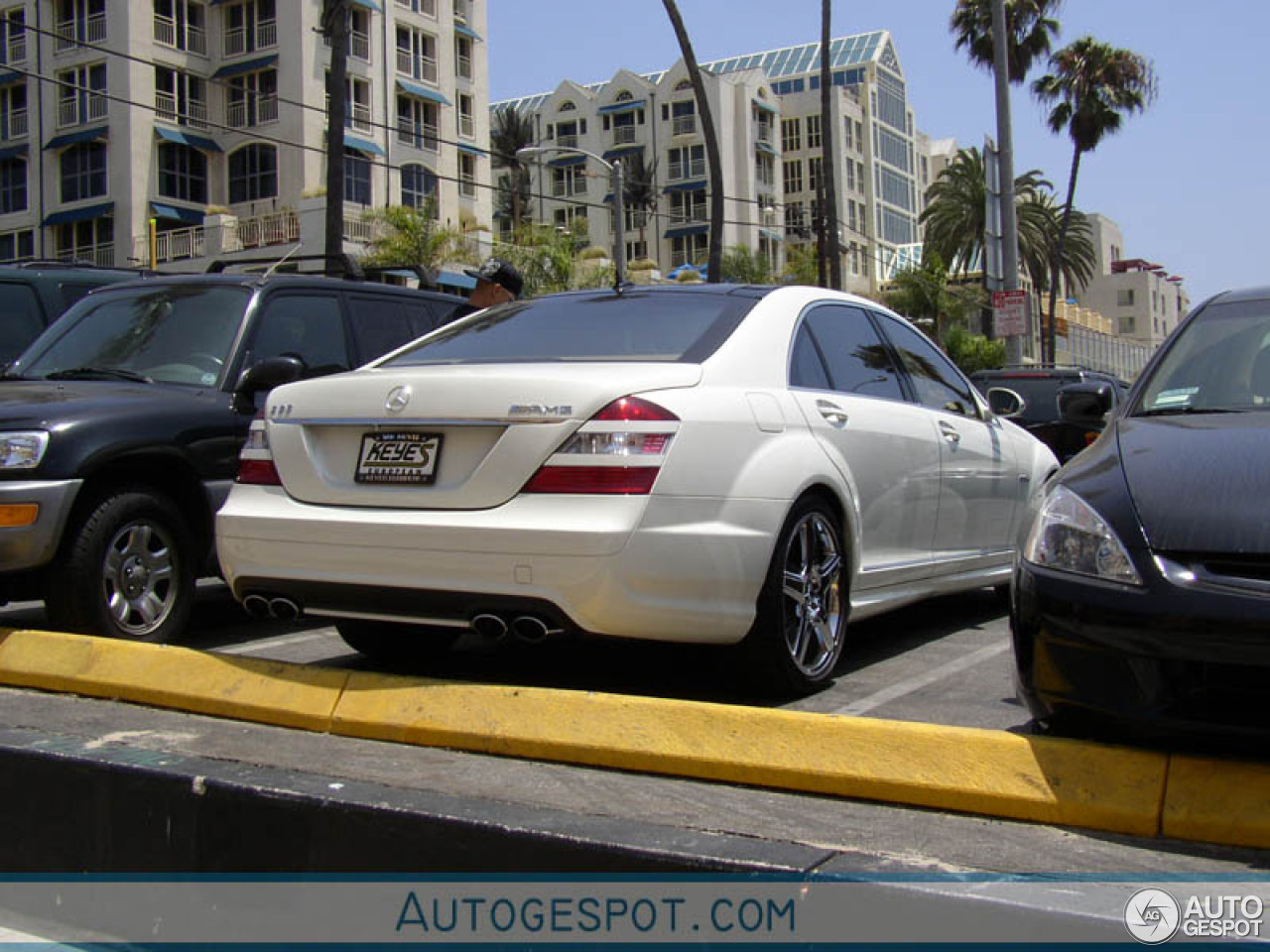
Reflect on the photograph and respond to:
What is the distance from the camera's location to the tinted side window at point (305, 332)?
668 centimetres

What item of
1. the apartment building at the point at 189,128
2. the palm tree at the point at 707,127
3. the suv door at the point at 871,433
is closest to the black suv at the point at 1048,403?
the suv door at the point at 871,433

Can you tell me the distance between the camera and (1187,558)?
3.13 metres

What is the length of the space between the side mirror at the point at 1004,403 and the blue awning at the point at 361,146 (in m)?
42.2

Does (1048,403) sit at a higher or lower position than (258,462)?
higher

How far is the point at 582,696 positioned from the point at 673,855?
3.35ft

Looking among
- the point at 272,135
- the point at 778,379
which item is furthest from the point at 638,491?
the point at 272,135

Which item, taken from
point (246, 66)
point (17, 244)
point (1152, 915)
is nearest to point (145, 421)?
point (1152, 915)

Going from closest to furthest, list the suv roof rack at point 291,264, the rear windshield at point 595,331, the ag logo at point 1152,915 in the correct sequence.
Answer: the ag logo at point 1152,915 < the rear windshield at point 595,331 < the suv roof rack at point 291,264

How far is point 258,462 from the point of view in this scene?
4.67 m

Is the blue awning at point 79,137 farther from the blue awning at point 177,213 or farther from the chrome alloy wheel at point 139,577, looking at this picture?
the chrome alloy wheel at point 139,577

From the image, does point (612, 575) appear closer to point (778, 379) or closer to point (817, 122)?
point (778, 379)

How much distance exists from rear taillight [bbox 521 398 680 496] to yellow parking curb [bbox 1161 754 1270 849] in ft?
5.53

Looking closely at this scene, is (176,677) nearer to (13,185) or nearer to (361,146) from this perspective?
(361,146)

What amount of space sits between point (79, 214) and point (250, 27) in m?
8.79
